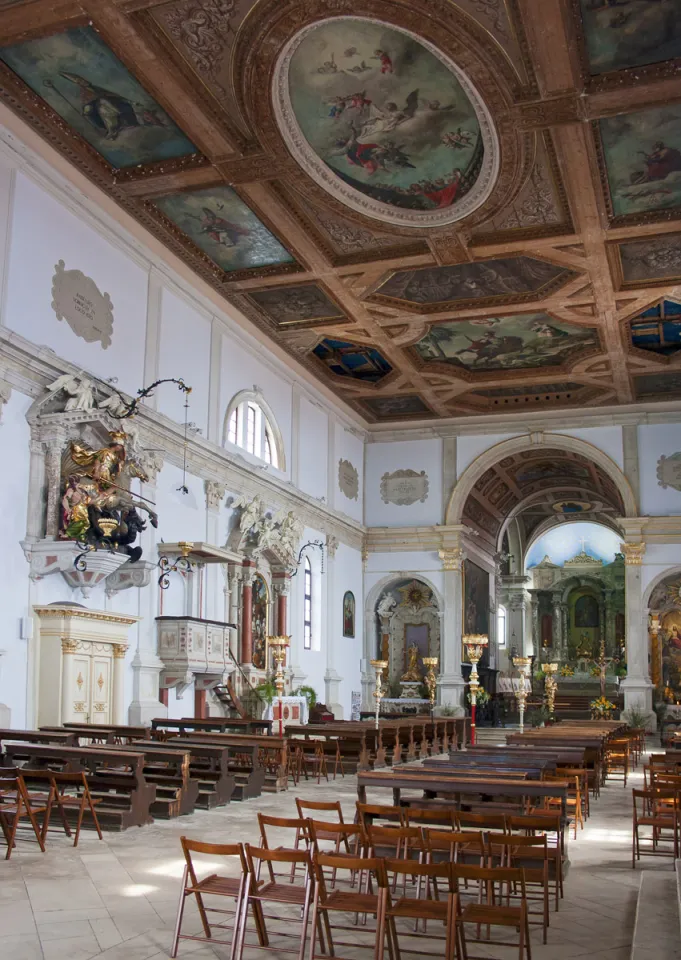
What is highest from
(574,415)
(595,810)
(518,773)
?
(574,415)

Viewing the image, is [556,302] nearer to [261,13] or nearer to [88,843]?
[261,13]

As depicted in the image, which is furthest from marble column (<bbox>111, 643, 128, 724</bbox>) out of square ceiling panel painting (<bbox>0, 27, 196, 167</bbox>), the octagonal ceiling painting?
the octagonal ceiling painting

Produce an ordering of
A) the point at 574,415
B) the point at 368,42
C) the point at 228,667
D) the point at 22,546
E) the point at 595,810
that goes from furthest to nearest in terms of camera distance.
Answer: the point at 574,415
the point at 228,667
the point at 22,546
the point at 368,42
the point at 595,810

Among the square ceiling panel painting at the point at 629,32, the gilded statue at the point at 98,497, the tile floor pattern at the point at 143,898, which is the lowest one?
the tile floor pattern at the point at 143,898

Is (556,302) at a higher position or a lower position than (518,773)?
higher

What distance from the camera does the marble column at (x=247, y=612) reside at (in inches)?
871

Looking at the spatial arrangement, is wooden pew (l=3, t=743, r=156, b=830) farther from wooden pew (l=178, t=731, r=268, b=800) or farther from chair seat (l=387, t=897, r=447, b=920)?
chair seat (l=387, t=897, r=447, b=920)

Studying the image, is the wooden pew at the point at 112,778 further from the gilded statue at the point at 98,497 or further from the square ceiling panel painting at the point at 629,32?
the square ceiling panel painting at the point at 629,32

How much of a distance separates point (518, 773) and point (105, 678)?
877cm

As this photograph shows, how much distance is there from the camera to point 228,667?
763 inches

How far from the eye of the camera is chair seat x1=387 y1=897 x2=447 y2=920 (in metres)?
5.19

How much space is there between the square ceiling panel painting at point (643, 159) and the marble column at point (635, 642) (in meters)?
13.2

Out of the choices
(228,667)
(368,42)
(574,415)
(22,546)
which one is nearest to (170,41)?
(368,42)

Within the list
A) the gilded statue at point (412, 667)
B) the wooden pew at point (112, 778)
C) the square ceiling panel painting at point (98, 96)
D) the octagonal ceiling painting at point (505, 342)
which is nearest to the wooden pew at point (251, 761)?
the wooden pew at point (112, 778)
